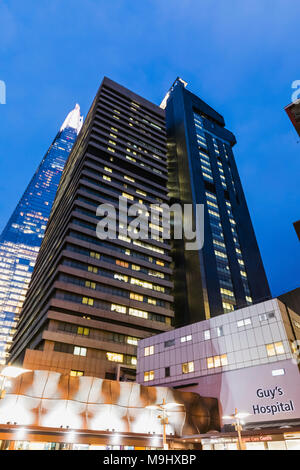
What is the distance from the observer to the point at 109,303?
76.8 meters

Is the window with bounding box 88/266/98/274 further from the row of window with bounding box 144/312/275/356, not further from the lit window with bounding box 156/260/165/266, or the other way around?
the row of window with bounding box 144/312/275/356

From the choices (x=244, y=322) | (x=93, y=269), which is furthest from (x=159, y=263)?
A: (x=244, y=322)

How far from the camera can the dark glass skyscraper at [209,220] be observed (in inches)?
3563

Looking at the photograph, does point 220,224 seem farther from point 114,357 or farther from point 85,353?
point 85,353

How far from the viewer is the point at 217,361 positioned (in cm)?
4428

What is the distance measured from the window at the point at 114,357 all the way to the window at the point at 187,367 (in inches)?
1057

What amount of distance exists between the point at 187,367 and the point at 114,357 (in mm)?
27829

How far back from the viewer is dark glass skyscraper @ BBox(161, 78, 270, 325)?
297 feet

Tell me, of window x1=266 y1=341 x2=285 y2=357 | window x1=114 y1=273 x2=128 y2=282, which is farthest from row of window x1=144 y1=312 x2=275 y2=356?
window x1=114 y1=273 x2=128 y2=282

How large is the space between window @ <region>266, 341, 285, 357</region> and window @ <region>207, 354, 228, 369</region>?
6712 mm

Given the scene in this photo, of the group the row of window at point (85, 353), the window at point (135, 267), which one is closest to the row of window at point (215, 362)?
the row of window at point (85, 353)

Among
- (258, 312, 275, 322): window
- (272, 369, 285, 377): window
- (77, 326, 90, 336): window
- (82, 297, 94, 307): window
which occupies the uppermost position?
(82, 297, 94, 307): window

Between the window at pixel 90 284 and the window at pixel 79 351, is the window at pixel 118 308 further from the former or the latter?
the window at pixel 79 351
